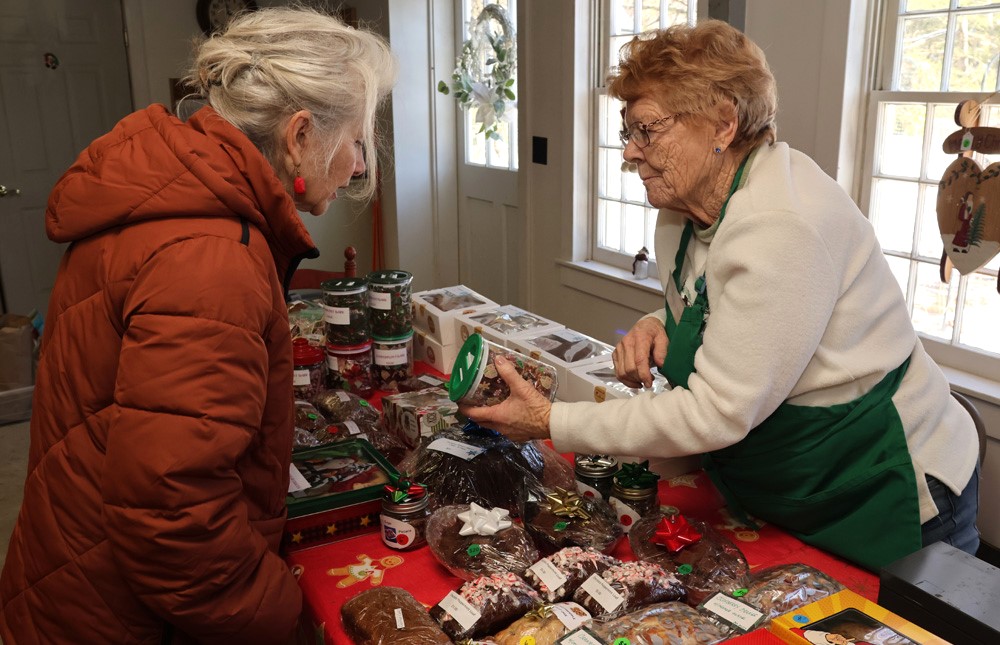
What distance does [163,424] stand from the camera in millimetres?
1011

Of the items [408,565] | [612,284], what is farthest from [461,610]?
[612,284]

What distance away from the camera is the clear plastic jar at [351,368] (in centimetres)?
217

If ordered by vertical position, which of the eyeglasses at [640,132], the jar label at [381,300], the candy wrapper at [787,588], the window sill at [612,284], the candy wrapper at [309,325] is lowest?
the window sill at [612,284]

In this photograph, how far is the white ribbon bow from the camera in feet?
4.42

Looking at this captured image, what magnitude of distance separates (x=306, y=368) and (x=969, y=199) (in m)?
1.76

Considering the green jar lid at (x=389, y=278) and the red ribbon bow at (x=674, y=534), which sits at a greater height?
the green jar lid at (x=389, y=278)

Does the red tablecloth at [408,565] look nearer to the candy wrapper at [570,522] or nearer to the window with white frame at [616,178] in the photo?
the candy wrapper at [570,522]

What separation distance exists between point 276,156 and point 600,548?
2.69 ft

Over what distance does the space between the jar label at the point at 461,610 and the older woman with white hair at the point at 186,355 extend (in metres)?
0.25

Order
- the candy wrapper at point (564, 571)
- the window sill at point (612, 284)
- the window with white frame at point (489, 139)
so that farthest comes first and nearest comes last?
1. the window with white frame at point (489, 139)
2. the window sill at point (612, 284)
3. the candy wrapper at point (564, 571)

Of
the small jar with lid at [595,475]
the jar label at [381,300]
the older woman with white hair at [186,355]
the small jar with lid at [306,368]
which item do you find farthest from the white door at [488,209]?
the older woman with white hair at [186,355]

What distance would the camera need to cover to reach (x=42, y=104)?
5238 mm

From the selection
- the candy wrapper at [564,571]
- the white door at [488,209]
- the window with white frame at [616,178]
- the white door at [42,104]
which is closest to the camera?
the candy wrapper at [564,571]

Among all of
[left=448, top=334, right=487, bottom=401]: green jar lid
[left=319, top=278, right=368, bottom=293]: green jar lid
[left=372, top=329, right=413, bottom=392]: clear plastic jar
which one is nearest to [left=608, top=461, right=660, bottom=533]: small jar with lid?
[left=448, top=334, right=487, bottom=401]: green jar lid
